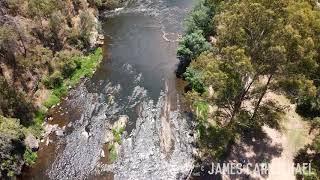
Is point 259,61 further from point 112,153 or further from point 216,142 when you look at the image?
point 112,153

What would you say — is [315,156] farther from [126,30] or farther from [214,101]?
[126,30]

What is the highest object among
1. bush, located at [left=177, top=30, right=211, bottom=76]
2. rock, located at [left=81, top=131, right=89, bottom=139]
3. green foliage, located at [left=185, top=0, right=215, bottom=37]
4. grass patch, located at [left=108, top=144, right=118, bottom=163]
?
green foliage, located at [left=185, top=0, right=215, bottom=37]

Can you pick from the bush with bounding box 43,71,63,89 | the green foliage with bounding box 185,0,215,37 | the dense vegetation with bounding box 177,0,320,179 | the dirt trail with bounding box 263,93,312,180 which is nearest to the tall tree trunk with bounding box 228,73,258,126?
the dense vegetation with bounding box 177,0,320,179

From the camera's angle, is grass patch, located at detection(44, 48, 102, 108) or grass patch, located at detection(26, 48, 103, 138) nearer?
grass patch, located at detection(26, 48, 103, 138)

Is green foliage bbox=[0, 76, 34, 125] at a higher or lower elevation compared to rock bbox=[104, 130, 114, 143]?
higher

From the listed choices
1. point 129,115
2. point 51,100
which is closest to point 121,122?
point 129,115

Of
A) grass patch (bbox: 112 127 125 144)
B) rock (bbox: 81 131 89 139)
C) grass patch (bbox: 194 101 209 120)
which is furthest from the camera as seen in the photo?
grass patch (bbox: 194 101 209 120)

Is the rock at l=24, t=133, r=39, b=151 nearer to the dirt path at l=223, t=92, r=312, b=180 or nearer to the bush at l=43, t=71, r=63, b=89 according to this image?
the bush at l=43, t=71, r=63, b=89
